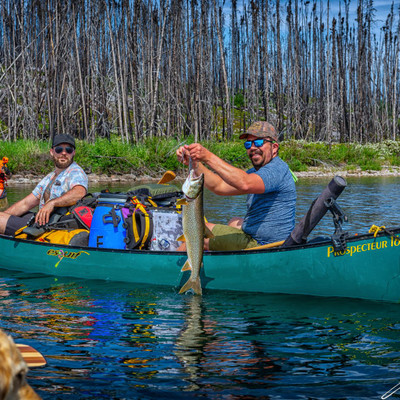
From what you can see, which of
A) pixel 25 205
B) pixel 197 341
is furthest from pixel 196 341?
pixel 25 205

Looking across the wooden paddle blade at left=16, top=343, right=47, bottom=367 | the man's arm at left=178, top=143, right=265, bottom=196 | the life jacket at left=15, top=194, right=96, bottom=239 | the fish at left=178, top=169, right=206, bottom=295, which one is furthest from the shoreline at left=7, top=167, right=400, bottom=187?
the wooden paddle blade at left=16, top=343, right=47, bottom=367

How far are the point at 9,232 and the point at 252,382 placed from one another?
16.4 ft

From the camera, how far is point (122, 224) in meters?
6.57

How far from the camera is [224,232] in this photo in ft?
20.8

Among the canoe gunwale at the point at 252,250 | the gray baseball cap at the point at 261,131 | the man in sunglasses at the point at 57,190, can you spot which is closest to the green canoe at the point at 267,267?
the canoe gunwale at the point at 252,250

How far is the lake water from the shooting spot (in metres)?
3.54

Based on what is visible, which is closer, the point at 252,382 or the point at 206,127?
the point at 252,382

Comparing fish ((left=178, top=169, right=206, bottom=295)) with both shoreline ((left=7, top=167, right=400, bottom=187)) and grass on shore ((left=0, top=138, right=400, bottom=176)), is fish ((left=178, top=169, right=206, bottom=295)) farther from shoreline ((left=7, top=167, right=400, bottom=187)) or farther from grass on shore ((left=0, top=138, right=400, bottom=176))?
shoreline ((left=7, top=167, right=400, bottom=187))

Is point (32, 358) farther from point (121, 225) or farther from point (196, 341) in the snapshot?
point (121, 225)

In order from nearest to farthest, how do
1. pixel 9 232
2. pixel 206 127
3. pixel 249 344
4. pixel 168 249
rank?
pixel 249 344, pixel 168 249, pixel 9 232, pixel 206 127

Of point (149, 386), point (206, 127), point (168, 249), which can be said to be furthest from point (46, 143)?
point (149, 386)

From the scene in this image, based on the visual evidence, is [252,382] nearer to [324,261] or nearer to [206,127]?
[324,261]

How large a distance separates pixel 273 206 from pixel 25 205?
3617 millimetres

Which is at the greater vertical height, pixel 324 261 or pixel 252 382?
pixel 324 261
